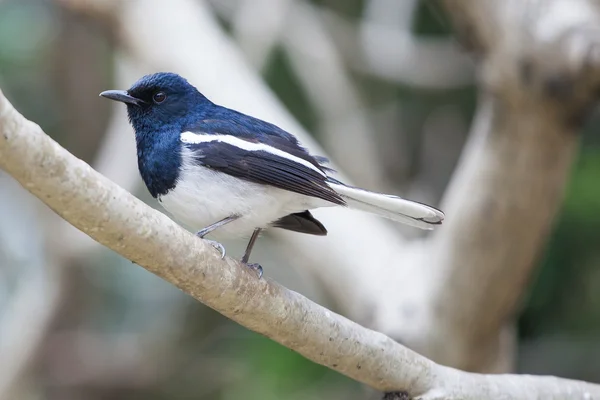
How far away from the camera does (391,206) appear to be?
189 centimetres

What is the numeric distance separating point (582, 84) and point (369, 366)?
1.34 meters

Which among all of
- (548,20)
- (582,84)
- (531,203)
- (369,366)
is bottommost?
(369,366)

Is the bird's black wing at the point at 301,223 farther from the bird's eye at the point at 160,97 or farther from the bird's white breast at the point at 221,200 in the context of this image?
the bird's eye at the point at 160,97

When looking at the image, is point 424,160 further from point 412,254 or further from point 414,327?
point 414,327

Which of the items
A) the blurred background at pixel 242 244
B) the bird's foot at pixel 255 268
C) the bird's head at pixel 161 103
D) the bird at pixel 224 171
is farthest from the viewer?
the blurred background at pixel 242 244

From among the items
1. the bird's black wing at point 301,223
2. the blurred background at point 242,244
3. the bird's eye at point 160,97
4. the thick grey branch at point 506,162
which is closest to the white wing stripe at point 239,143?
the bird's eye at point 160,97

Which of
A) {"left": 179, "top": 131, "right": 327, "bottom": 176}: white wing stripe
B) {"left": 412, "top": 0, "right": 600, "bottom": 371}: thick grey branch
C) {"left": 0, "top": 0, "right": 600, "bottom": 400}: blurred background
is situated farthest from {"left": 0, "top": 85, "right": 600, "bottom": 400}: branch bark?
{"left": 0, "top": 0, "right": 600, "bottom": 400}: blurred background

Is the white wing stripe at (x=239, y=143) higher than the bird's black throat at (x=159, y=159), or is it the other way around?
the white wing stripe at (x=239, y=143)

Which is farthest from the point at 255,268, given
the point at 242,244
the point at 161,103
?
the point at 242,244

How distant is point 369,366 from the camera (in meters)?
1.89

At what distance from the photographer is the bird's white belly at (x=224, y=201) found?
1.84 meters

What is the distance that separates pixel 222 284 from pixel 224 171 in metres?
0.34

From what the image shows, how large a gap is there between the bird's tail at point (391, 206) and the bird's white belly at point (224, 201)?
8 centimetres

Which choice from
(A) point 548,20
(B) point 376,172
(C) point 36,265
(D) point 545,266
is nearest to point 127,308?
(C) point 36,265
